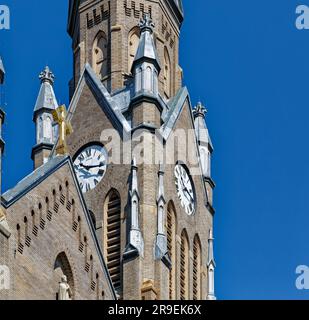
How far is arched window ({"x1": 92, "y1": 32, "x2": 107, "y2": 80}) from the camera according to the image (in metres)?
73.1

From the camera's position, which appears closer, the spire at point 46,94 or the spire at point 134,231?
the spire at point 134,231

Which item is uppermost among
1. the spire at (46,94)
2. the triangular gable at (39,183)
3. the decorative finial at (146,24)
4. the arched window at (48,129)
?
the decorative finial at (146,24)

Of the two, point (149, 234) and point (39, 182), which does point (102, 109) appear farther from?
point (39, 182)

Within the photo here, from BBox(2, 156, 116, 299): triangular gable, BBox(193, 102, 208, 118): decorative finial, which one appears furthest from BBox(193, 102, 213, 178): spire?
BBox(2, 156, 116, 299): triangular gable

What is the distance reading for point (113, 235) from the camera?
67.1 meters

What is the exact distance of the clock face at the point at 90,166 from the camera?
2694 inches

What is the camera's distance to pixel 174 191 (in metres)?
68.8

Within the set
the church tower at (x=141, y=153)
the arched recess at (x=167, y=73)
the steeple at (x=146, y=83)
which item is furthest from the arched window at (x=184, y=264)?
the arched recess at (x=167, y=73)

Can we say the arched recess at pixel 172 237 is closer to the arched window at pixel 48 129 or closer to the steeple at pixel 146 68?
the steeple at pixel 146 68

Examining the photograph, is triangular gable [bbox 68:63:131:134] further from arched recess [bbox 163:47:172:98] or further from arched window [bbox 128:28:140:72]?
arched recess [bbox 163:47:172:98]
